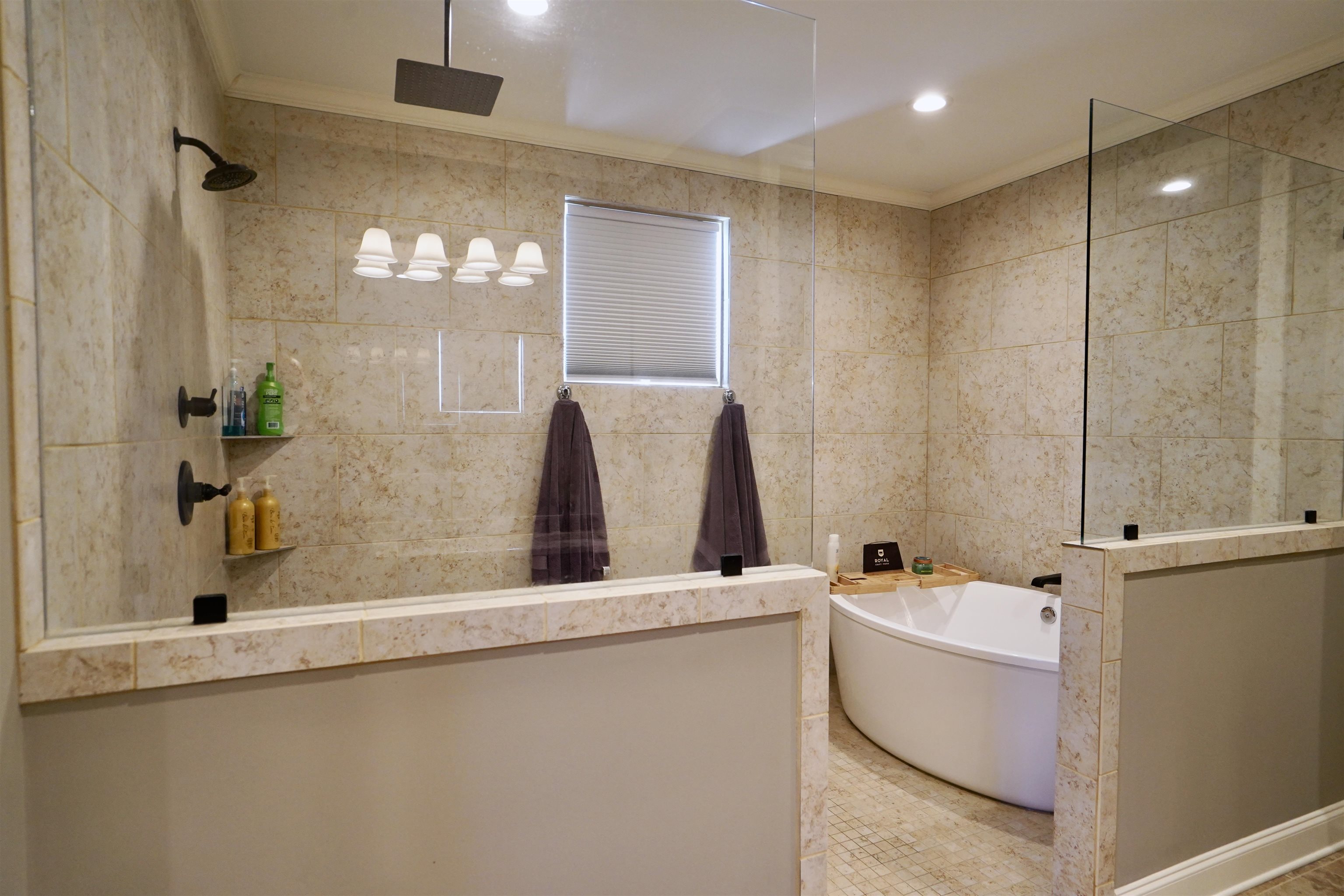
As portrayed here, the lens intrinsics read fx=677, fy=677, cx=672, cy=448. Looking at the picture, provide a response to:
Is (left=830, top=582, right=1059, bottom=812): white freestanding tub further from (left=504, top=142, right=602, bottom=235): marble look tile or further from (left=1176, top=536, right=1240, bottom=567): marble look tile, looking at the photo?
(left=504, top=142, right=602, bottom=235): marble look tile

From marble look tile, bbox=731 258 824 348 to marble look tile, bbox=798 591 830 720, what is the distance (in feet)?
1.87

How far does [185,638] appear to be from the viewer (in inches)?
42.2

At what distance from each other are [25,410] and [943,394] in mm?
3871

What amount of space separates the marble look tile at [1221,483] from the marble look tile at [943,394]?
5.48 ft

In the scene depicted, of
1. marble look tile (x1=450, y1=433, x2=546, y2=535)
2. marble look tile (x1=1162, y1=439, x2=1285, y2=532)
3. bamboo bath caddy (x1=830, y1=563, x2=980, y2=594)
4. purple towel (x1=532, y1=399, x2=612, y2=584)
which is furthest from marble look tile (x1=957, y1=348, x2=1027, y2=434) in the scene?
marble look tile (x1=450, y1=433, x2=546, y2=535)

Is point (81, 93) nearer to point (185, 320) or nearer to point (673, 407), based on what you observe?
point (185, 320)

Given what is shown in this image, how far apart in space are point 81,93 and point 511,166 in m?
0.68

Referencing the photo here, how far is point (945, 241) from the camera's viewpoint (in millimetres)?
3900

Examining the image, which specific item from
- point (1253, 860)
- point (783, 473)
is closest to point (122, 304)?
point (783, 473)

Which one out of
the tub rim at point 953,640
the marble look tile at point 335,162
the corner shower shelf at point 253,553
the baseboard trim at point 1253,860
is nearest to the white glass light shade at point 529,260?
the marble look tile at point 335,162

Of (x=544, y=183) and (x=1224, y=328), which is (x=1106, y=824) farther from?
(x=544, y=183)

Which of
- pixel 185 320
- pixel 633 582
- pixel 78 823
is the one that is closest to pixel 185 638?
pixel 78 823

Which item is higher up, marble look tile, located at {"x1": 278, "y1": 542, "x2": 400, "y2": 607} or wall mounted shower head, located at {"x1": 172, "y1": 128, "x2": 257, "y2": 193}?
wall mounted shower head, located at {"x1": 172, "y1": 128, "x2": 257, "y2": 193}

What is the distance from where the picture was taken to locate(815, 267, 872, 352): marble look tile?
3.69 metres
